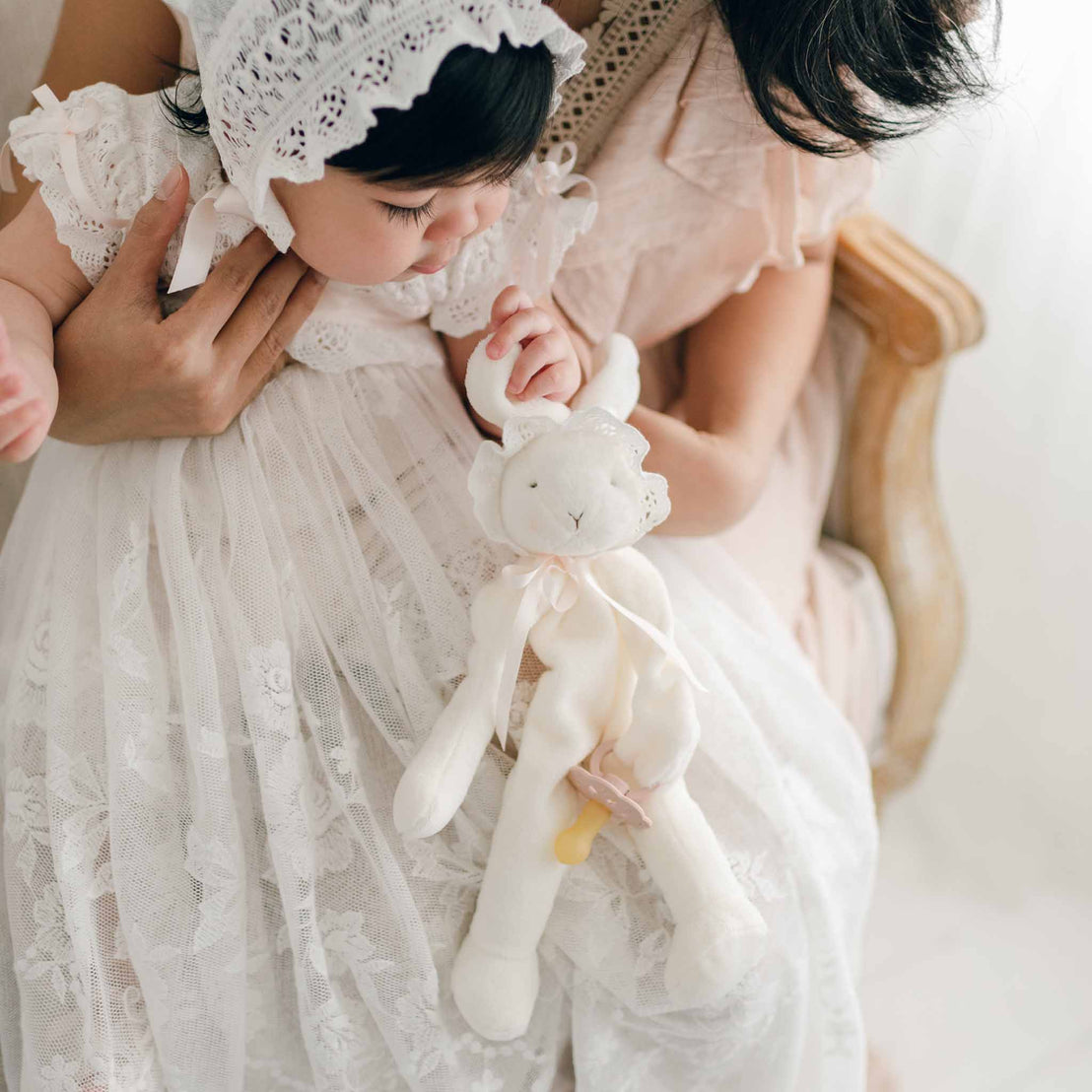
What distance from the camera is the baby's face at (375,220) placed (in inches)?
25.6

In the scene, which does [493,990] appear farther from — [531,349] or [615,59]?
[615,59]

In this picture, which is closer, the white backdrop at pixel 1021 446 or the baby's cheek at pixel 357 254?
the baby's cheek at pixel 357 254

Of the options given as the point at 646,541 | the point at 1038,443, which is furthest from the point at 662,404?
the point at 1038,443

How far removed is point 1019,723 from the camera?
1.56 m

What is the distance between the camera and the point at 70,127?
0.71 m

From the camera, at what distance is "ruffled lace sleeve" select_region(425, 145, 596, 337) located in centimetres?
81

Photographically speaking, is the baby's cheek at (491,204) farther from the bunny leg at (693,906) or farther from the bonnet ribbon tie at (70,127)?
the bunny leg at (693,906)

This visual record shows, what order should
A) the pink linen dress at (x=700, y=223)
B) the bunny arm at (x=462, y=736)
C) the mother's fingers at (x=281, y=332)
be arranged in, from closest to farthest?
the bunny arm at (x=462, y=736), the mother's fingers at (x=281, y=332), the pink linen dress at (x=700, y=223)

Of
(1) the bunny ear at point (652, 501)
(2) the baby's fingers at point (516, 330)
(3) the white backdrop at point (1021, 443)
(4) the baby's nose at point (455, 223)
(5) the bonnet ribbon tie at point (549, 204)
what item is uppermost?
(4) the baby's nose at point (455, 223)

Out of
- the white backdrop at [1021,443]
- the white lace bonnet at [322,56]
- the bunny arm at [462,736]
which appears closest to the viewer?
the white lace bonnet at [322,56]

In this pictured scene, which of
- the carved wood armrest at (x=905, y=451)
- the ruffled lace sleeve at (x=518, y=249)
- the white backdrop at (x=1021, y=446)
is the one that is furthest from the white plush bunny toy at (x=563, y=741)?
the white backdrop at (x=1021, y=446)

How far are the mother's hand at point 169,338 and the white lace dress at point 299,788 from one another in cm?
3

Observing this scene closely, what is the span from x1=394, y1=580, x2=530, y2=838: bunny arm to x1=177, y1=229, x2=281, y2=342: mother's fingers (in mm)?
262

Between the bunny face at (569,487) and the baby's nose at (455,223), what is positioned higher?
the baby's nose at (455,223)
